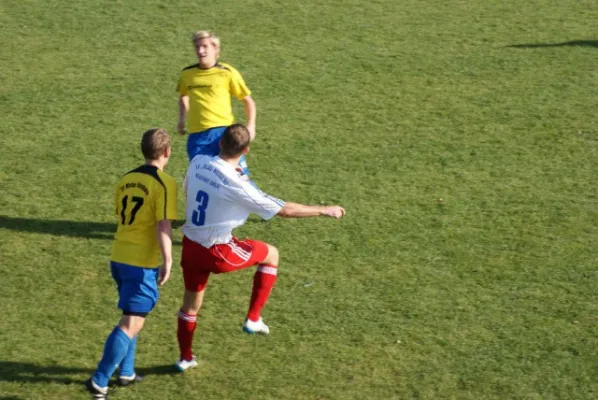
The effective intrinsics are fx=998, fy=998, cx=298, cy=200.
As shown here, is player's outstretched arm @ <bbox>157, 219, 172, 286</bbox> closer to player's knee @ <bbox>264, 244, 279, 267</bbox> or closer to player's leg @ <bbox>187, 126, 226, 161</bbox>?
player's knee @ <bbox>264, 244, 279, 267</bbox>

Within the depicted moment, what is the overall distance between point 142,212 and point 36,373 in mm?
1658

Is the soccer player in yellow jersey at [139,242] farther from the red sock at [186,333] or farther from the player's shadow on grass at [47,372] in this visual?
the player's shadow on grass at [47,372]

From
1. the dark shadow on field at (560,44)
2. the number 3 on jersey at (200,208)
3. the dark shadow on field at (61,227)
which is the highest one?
the number 3 on jersey at (200,208)

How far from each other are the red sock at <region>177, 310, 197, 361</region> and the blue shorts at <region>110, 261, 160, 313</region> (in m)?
0.43

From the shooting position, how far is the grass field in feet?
25.7

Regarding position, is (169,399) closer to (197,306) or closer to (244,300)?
(197,306)

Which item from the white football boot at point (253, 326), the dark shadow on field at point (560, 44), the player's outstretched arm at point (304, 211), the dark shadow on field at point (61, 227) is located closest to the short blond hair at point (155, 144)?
the player's outstretched arm at point (304, 211)

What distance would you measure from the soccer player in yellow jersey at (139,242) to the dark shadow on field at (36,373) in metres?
0.58

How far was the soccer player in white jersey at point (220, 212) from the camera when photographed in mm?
7156

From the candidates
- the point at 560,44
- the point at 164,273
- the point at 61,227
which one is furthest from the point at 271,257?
the point at 560,44

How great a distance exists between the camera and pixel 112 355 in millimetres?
6973

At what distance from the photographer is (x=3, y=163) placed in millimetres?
11328

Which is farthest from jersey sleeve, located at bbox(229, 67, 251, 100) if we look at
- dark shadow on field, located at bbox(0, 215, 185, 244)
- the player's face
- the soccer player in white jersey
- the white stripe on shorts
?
the white stripe on shorts

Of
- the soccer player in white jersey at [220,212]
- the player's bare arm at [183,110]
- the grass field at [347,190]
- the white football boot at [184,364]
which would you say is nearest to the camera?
the soccer player in white jersey at [220,212]
